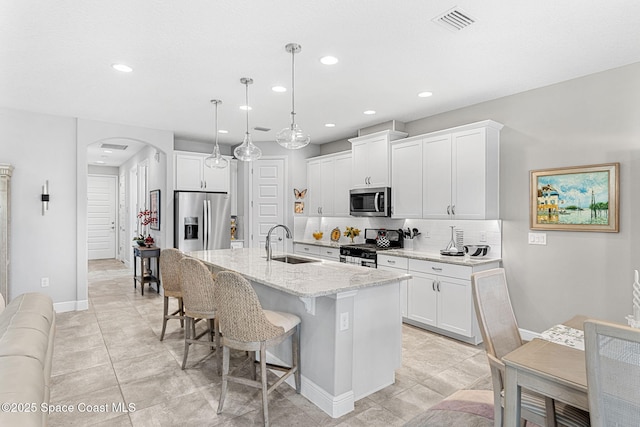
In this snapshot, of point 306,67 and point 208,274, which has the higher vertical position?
point 306,67

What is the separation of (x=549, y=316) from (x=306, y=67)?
3.47 m

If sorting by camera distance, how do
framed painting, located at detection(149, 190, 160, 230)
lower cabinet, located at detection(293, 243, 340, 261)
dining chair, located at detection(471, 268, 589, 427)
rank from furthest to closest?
framed painting, located at detection(149, 190, 160, 230), lower cabinet, located at detection(293, 243, 340, 261), dining chair, located at detection(471, 268, 589, 427)

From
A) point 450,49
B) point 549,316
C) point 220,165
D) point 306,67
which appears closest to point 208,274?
point 220,165

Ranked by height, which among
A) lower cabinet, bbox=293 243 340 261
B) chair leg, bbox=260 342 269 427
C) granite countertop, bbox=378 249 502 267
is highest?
granite countertop, bbox=378 249 502 267

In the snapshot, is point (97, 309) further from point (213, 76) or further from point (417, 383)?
point (417, 383)

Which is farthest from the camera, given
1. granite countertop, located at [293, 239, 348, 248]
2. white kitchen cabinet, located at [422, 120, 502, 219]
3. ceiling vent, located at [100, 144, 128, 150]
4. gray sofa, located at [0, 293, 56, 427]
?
ceiling vent, located at [100, 144, 128, 150]

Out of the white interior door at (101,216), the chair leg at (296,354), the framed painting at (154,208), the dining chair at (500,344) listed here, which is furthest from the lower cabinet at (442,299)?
the white interior door at (101,216)

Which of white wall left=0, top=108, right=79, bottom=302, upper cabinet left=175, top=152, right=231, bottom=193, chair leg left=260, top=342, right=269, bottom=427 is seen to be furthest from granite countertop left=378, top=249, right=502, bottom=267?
white wall left=0, top=108, right=79, bottom=302

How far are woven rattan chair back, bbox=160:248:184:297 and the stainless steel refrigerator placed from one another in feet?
7.59

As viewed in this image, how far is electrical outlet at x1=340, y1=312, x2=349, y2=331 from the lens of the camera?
7.91ft

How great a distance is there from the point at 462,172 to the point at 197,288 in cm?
311

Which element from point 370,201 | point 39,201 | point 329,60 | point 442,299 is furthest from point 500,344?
point 39,201

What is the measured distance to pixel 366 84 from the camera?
3625 millimetres

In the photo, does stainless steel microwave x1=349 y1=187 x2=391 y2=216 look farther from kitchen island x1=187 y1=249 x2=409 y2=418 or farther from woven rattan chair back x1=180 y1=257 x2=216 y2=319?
woven rattan chair back x1=180 y1=257 x2=216 y2=319
